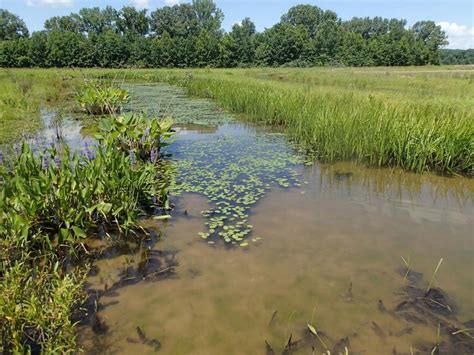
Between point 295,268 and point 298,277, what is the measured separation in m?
0.12

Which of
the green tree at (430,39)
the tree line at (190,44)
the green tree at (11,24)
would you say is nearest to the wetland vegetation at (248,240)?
the tree line at (190,44)

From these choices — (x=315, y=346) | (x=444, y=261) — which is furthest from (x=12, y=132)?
(x=444, y=261)

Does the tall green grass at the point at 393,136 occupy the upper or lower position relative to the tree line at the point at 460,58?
lower

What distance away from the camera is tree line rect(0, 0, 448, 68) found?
37.9m

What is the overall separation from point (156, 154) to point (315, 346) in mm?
3913

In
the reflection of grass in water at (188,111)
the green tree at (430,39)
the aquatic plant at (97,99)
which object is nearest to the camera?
the aquatic plant at (97,99)

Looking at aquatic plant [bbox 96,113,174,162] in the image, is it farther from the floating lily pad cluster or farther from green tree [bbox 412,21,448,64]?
green tree [bbox 412,21,448,64]

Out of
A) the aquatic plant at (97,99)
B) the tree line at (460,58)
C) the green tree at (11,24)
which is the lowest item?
the aquatic plant at (97,99)

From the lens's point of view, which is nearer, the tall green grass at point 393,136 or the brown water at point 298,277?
the brown water at point 298,277

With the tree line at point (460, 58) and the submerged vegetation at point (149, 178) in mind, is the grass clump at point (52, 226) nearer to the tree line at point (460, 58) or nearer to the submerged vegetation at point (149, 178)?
the submerged vegetation at point (149, 178)

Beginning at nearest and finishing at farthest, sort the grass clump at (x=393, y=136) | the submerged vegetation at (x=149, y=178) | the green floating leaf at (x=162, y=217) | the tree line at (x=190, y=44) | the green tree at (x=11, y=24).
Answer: the submerged vegetation at (x=149, y=178), the green floating leaf at (x=162, y=217), the grass clump at (x=393, y=136), the tree line at (x=190, y=44), the green tree at (x=11, y=24)

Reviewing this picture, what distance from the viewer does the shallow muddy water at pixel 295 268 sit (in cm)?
209

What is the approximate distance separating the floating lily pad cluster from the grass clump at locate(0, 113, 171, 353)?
0.83 m

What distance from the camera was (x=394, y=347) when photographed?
2016mm
